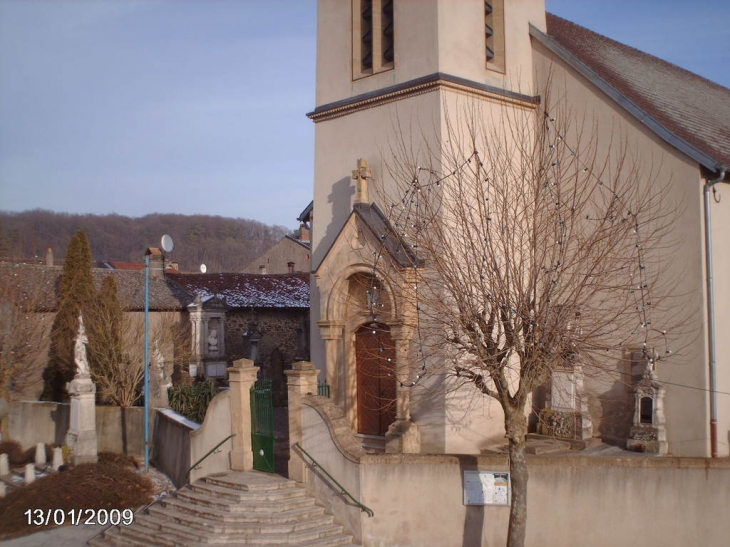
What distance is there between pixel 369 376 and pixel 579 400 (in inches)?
165

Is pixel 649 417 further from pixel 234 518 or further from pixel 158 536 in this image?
pixel 158 536

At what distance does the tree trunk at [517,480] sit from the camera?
9.37 metres

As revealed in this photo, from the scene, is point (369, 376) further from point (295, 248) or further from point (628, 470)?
point (295, 248)

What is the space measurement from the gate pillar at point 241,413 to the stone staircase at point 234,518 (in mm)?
551

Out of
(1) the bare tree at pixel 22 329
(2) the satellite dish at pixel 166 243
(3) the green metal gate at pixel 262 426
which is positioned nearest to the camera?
(3) the green metal gate at pixel 262 426

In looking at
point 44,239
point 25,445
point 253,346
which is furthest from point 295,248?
point 25,445

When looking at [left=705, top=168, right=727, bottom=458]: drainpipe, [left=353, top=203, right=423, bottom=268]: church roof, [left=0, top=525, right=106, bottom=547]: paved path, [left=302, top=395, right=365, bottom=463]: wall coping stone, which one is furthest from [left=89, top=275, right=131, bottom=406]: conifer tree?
[left=705, top=168, right=727, bottom=458]: drainpipe

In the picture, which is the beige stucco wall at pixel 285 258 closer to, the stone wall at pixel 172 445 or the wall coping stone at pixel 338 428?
the stone wall at pixel 172 445

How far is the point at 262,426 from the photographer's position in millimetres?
13484

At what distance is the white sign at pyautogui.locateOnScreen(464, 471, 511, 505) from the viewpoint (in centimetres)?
1070

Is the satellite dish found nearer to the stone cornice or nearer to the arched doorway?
the stone cornice

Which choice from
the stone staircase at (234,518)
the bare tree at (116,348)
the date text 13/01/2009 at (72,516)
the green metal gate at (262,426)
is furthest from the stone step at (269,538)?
the bare tree at (116,348)

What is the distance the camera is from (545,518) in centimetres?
1057

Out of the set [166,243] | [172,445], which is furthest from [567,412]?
[166,243]
